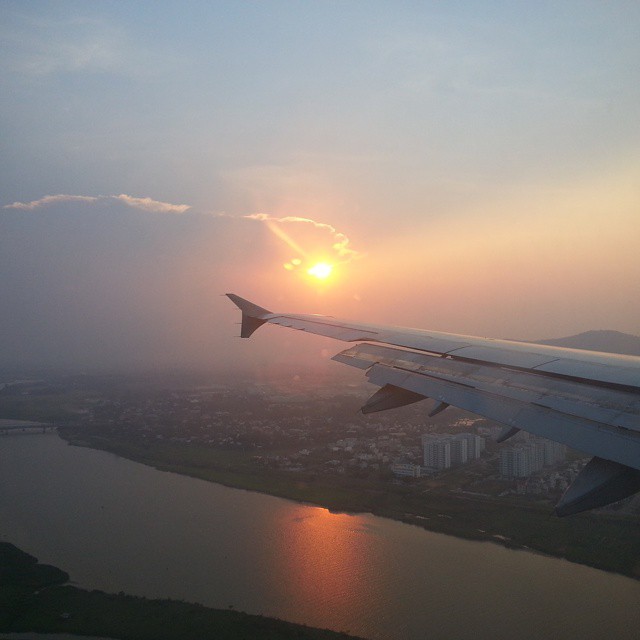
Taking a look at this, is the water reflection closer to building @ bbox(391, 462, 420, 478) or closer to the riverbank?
the riverbank

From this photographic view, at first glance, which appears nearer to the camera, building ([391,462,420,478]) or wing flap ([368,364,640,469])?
wing flap ([368,364,640,469])

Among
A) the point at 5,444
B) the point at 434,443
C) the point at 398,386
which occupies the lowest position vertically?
the point at 5,444

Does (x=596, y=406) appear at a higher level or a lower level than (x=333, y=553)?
higher

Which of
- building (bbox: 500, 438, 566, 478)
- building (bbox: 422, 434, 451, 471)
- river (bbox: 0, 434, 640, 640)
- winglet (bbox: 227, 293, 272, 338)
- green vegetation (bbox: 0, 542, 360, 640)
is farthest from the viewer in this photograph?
building (bbox: 422, 434, 451, 471)

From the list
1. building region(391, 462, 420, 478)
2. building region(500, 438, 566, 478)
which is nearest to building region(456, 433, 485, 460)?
building region(391, 462, 420, 478)

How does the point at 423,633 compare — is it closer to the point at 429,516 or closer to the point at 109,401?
the point at 429,516

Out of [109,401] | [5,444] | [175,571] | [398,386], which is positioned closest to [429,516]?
[175,571]

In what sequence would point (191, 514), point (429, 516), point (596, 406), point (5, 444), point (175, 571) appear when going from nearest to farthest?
point (596, 406), point (175, 571), point (429, 516), point (191, 514), point (5, 444)

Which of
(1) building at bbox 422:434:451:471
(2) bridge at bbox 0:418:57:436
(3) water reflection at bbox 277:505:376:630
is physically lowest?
(2) bridge at bbox 0:418:57:436

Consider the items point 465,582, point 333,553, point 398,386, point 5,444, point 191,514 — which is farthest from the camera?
point 5,444
